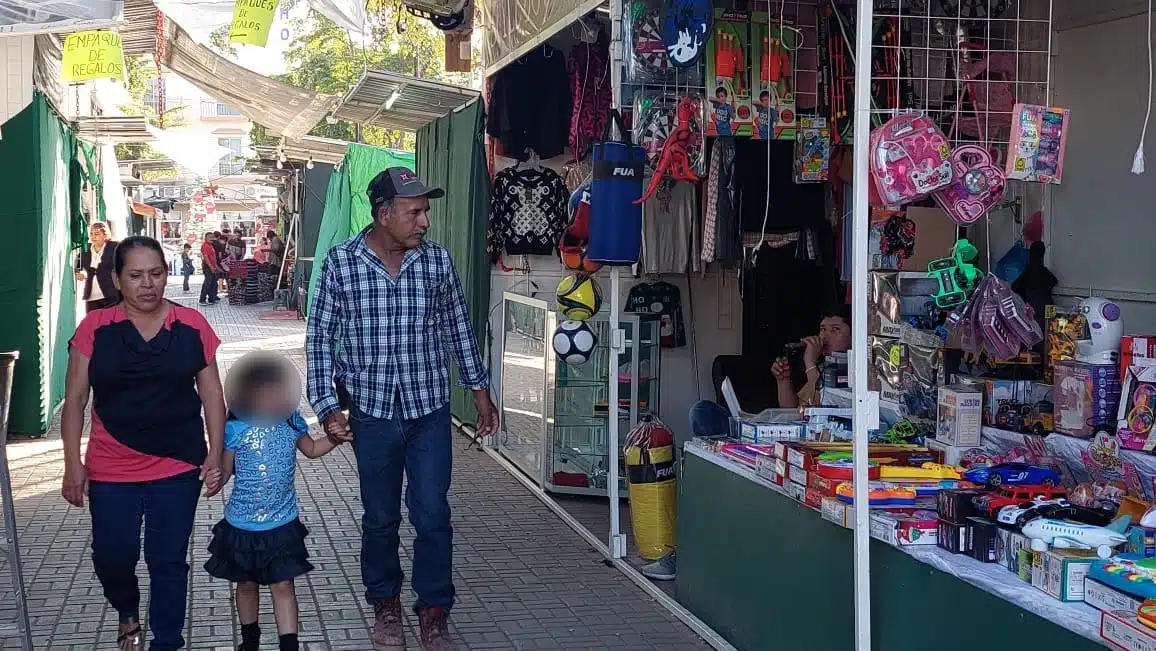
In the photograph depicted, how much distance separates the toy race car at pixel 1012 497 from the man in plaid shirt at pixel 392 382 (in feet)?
7.08

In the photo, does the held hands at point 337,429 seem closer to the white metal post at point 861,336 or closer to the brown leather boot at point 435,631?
the brown leather boot at point 435,631

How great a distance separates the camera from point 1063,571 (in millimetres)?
3041

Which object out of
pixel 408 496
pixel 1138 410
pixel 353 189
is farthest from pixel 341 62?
pixel 1138 410

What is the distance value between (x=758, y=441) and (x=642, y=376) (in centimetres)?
275

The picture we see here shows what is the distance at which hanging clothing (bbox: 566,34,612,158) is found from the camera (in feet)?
26.9

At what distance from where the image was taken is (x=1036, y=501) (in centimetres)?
351

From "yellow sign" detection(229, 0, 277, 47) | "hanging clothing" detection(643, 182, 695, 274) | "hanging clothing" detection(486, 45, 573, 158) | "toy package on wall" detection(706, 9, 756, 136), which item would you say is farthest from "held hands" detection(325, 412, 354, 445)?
"yellow sign" detection(229, 0, 277, 47)

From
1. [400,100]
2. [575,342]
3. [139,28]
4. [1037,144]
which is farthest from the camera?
[139,28]

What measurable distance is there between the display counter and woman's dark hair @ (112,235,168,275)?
2400 millimetres

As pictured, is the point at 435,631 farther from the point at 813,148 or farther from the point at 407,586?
the point at 813,148

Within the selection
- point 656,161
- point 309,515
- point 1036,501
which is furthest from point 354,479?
point 1036,501

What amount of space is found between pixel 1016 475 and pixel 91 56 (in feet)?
28.5

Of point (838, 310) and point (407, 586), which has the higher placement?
point (838, 310)

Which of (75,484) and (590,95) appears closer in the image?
(75,484)
